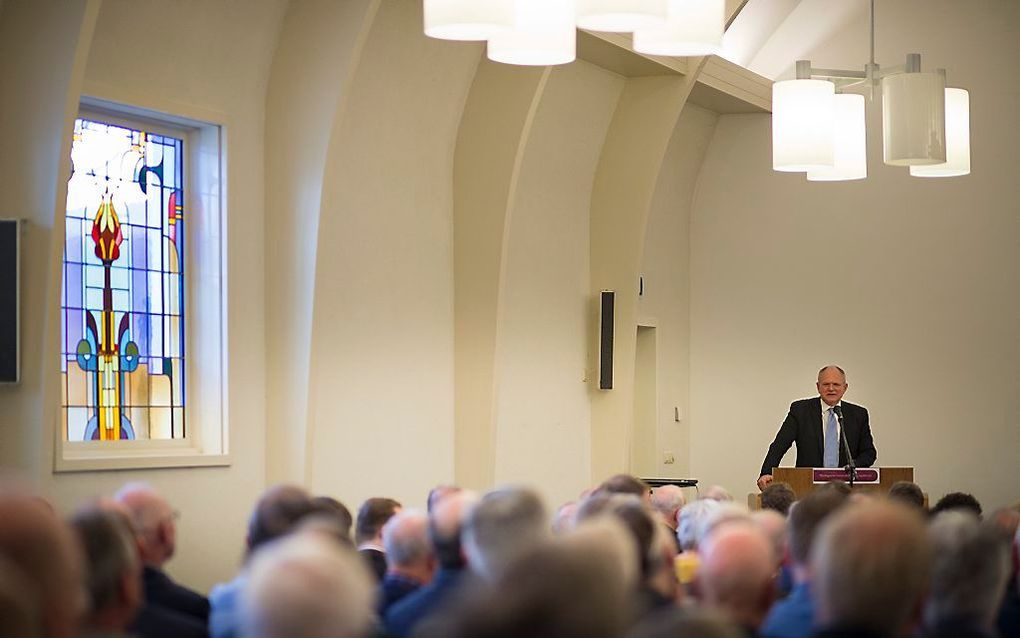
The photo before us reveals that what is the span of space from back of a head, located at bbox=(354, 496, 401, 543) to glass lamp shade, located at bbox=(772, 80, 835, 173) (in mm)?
3291

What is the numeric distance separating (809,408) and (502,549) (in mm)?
6931

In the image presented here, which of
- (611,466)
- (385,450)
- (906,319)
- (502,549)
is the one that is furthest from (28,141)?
(906,319)

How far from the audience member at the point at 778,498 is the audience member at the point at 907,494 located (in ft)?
1.83

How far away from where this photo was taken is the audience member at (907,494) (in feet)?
24.3

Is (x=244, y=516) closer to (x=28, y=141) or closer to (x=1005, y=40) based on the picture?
(x=28, y=141)

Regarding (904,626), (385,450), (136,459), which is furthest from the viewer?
(385,450)

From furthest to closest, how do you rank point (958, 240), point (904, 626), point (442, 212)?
point (958, 240), point (442, 212), point (904, 626)

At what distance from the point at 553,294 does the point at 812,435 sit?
2482 millimetres

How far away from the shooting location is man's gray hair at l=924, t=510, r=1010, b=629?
161 inches

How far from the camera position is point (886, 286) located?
13562 mm

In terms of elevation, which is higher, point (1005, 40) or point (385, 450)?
point (1005, 40)

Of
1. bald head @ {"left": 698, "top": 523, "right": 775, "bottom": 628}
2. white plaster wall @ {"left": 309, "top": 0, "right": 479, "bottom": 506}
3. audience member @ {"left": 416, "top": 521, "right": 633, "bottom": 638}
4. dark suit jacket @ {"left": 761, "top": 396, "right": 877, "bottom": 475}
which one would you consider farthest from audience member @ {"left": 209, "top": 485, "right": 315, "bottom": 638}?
dark suit jacket @ {"left": 761, "top": 396, "right": 877, "bottom": 475}

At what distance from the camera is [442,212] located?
10.6 m

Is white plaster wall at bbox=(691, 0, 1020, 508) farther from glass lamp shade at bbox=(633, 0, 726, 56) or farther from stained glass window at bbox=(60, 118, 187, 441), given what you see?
glass lamp shade at bbox=(633, 0, 726, 56)
